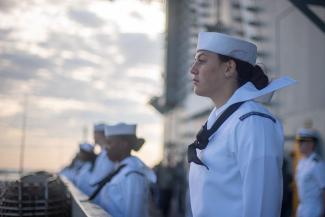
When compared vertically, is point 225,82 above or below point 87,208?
above

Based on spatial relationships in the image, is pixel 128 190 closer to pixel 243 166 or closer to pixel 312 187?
pixel 243 166

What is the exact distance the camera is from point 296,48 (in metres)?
7.53

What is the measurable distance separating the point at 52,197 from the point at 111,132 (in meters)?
1.60

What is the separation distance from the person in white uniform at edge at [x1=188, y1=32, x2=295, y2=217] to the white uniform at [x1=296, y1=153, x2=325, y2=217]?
12.9 ft

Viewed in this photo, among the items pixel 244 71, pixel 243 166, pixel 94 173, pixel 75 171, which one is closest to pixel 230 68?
pixel 244 71

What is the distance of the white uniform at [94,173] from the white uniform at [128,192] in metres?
1.97

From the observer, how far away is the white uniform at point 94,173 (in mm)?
6848

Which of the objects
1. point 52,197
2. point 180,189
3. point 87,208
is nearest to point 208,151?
point 87,208

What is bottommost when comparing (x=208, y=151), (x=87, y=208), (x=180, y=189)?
(x=180, y=189)

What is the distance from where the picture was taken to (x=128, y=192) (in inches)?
172

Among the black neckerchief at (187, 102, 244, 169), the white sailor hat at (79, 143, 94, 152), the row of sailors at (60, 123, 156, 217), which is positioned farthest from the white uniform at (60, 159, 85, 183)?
the black neckerchief at (187, 102, 244, 169)

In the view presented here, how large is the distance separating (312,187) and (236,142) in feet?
14.2

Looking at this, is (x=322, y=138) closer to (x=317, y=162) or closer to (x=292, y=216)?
(x=317, y=162)

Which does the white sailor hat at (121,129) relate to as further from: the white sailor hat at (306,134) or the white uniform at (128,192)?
the white sailor hat at (306,134)
